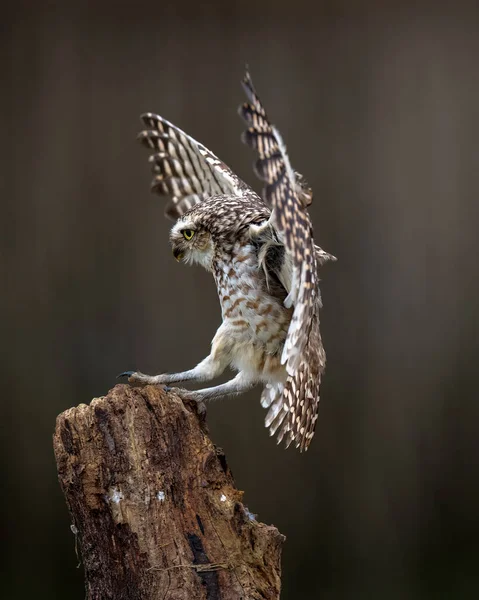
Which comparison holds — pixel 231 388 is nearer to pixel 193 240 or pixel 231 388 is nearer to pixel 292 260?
pixel 193 240

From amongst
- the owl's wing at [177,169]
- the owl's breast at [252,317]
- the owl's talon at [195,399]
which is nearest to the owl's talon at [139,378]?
the owl's talon at [195,399]

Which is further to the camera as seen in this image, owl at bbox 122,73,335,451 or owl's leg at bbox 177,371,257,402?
owl's leg at bbox 177,371,257,402

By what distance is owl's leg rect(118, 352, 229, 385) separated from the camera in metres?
2.44

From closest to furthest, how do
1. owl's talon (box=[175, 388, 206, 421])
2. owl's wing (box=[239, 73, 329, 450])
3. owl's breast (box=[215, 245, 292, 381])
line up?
owl's wing (box=[239, 73, 329, 450]), owl's talon (box=[175, 388, 206, 421]), owl's breast (box=[215, 245, 292, 381])

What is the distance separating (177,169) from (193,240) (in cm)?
71

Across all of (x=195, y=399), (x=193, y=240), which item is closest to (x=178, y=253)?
(x=193, y=240)

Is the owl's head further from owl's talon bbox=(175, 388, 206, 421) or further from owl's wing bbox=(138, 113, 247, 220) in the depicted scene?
owl's wing bbox=(138, 113, 247, 220)

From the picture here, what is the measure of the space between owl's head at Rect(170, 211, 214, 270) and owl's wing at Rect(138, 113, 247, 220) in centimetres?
56

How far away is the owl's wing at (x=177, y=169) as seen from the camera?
3.10 meters

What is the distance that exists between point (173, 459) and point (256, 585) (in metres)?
0.36

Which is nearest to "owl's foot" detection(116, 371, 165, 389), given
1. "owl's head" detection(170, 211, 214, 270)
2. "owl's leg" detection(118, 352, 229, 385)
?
"owl's leg" detection(118, 352, 229, 385)

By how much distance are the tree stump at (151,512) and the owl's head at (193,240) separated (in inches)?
Result: 25.9

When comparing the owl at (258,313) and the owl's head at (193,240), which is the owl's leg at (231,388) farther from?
the owl's head at (193,240)

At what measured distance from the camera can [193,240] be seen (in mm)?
2527
